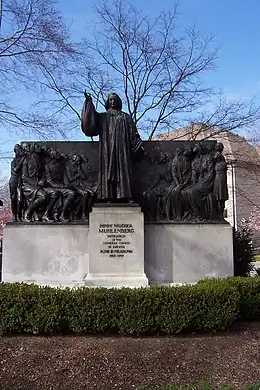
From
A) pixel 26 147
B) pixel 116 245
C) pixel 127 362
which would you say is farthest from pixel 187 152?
pixel 127 362

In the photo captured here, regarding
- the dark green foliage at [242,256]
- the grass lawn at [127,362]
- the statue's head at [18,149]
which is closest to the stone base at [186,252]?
the dark green foliage at [242,256]

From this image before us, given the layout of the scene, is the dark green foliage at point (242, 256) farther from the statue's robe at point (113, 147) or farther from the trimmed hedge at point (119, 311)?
the trimmed hedge at point (119, 311)

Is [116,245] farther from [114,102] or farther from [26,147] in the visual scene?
[114,102]

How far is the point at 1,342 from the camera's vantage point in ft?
26.0

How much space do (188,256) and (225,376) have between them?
4.91 m

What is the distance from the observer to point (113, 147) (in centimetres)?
1166

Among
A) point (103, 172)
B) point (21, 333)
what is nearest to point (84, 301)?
point (21, 333)

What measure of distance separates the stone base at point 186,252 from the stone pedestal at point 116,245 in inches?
21.1

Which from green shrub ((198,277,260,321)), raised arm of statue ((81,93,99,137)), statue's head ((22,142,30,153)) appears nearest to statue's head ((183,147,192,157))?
raised arm of statue ((81,93,99,137))

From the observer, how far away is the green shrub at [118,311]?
8164 millimetres

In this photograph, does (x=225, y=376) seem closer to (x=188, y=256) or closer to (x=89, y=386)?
(x=89, y=386)

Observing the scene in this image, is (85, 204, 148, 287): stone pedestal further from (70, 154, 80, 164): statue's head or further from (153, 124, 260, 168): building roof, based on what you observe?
(153, 124, 260, 168): building roof

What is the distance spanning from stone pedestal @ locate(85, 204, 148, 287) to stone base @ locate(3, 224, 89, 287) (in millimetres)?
526

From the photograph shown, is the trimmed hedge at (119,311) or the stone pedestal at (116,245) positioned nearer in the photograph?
the trimmed hedge at (119,311)
